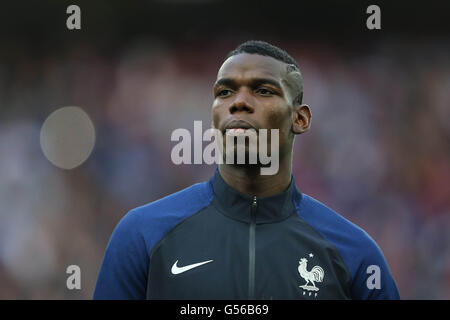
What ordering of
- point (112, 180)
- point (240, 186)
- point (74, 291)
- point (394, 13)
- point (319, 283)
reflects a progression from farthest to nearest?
point (394, 13) → point (112, 180) → point (74, 291) → point (240, 186) → point (319, 283)

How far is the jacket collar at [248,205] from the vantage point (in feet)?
8.46

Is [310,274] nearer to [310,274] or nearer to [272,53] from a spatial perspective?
[310,274]

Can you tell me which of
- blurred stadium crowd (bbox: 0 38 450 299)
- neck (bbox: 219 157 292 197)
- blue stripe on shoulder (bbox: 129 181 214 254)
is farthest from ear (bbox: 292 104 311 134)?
blurred stadium crowd (bbox: 0 38 450 299)

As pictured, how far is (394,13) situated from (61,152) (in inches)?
173

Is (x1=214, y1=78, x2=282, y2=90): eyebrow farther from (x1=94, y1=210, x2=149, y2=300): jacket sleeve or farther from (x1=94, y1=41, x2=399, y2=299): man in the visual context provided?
(x1=94, y1=210, x2=149, y2=300): jacket sleeve

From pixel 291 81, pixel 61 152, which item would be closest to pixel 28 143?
pixel 61 152

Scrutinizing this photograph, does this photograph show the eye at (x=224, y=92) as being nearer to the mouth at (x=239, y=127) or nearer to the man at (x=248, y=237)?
the man at (x=248, y=237)

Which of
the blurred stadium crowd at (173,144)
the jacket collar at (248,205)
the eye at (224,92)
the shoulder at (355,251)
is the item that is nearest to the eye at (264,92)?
the eye at (224,92)

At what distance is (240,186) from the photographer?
262 cm

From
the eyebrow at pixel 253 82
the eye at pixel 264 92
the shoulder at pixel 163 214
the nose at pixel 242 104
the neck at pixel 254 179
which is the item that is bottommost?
the shoulder at pixel 163 214

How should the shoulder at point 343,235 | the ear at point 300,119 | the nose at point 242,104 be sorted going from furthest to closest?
the ear at point 300,119, the shoulder at point 343,235, the nose at point 242,104

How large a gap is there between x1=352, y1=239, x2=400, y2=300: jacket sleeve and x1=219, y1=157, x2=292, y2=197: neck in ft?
1.56

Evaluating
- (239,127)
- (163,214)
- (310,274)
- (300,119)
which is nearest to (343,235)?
(310,274)

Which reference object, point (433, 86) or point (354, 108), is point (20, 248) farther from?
point (433, 86)
